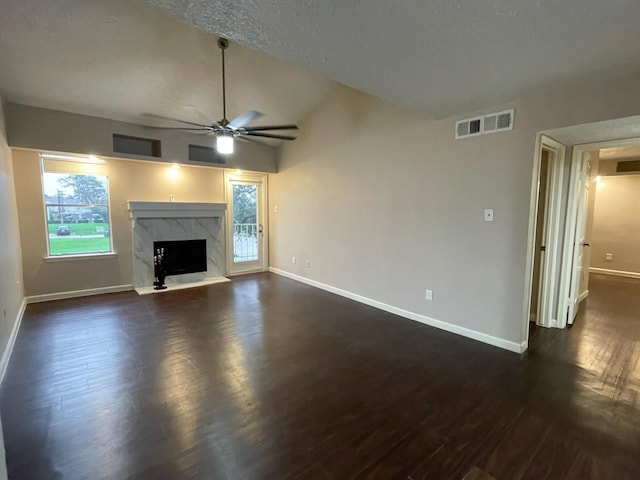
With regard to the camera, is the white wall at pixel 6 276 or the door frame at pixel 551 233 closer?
the white wall at pixel 6 276

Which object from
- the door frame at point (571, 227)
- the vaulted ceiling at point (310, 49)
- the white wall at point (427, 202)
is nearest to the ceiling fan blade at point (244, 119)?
the vaulted ceiling at point (310, 49)

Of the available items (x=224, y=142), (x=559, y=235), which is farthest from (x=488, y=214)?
(x=224, y=142)

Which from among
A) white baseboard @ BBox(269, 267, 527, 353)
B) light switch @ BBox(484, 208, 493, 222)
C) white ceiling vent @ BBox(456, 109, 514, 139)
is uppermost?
white ceiling vent @ BBox(456, 109, 514, 139)

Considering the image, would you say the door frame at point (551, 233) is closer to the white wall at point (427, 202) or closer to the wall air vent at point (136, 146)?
the white wall at point (427, 202)

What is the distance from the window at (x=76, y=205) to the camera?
488 centimetres

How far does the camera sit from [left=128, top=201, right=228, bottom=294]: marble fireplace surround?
5629 mm

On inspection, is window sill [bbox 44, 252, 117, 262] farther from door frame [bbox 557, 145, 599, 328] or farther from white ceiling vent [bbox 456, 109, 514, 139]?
door frame [bbox 557, 145, 599, 328]

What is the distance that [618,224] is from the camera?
6.79m

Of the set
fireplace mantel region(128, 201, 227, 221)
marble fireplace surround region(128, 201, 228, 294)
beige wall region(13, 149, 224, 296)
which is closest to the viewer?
beige wall region(13, 149, 224, 296)

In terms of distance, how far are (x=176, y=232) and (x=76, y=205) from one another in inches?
62.9

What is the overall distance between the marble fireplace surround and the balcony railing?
348 millimetres

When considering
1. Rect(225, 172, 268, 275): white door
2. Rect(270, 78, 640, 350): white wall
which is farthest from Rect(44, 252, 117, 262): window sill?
Rect(270, 78, 640, 350): white wall

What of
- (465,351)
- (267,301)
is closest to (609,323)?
(465,351)

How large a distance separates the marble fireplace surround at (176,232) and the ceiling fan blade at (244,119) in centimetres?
298
